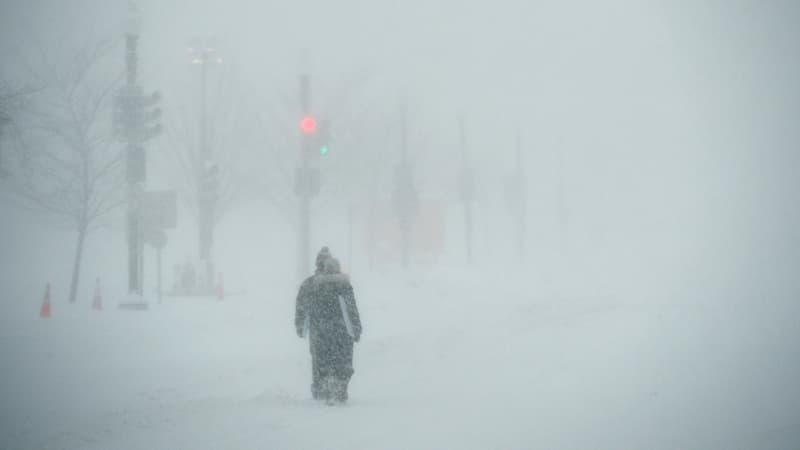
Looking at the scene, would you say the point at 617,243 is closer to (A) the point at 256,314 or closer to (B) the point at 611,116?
(B) the point at 611,116

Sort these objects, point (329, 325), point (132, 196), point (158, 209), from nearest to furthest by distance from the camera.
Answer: point (329, 325), point (132, 196), point (158, 209)

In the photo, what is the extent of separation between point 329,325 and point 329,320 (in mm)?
74

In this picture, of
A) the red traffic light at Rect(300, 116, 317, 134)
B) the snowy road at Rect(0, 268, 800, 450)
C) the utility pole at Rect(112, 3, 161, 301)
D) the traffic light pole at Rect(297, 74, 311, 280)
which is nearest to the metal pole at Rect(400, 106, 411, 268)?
the traffic light pole at Rect(297, 74, 311, 280)

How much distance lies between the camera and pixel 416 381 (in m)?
9.63

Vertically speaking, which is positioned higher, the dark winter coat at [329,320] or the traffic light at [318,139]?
the traffic light at [318,139]

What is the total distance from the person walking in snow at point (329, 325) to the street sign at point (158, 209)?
9433 millimetres

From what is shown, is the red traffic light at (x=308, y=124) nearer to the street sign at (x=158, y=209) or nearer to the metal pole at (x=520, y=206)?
the street sign at (x=158, y=209)

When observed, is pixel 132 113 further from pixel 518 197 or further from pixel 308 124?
pixel 518 197

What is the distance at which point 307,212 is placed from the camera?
1836cm

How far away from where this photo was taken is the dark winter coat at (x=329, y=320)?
312 inches

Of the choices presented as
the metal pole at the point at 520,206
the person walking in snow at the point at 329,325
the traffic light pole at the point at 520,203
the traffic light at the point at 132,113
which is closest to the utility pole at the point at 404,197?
the traffic light at the point at 132,113

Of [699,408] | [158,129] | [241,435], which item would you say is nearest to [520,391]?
[699,408]

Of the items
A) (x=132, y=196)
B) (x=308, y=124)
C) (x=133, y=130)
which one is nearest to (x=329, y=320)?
(x=308, y=124)

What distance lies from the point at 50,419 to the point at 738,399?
8.29 m
